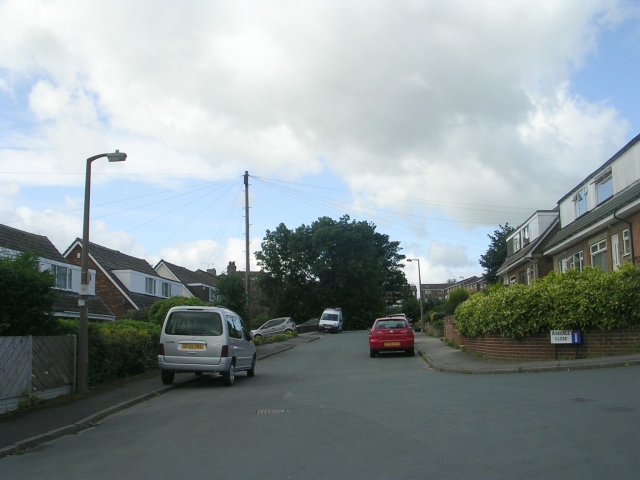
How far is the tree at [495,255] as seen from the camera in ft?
208

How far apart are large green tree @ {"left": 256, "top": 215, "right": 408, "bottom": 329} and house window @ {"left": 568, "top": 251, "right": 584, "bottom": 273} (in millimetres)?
38833

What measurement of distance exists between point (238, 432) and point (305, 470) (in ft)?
8.61

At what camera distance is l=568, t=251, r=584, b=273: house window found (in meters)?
28.1

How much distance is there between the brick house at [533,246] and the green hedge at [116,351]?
2050 cm

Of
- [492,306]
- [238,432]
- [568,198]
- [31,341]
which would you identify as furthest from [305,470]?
[568,198]

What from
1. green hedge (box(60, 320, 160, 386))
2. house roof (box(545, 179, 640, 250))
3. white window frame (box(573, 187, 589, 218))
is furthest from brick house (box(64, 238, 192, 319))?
white window frame (box(573, 187, 589, 218))

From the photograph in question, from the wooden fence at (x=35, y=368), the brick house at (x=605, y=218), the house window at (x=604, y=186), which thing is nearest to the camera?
the wooden fence at (x=35, y=368)

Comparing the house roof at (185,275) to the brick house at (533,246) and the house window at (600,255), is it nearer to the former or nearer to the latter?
the brick house at (533,246)

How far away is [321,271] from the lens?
68.3 metres

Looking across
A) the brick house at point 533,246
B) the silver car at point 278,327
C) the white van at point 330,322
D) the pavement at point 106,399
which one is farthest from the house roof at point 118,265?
the pavement at point 106,399

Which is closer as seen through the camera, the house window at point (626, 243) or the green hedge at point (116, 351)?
the green hedge at point (116, 351)

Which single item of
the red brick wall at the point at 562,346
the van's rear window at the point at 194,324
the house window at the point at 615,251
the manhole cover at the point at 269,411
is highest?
the house window at the point at 615,251

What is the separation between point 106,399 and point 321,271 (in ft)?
181

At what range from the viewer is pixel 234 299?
34.6 m
